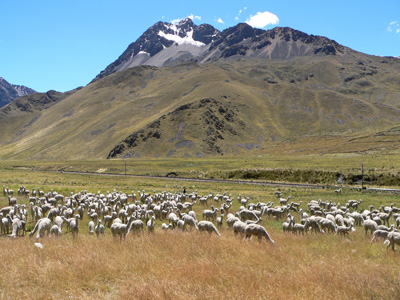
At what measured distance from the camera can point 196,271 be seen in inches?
373

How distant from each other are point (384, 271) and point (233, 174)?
2674 inches

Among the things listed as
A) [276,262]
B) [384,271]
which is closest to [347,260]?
[384,271]

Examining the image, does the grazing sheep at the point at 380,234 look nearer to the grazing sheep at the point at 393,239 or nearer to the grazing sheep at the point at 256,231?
the grazing sheep at the point at 393,239

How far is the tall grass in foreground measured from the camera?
325 inches

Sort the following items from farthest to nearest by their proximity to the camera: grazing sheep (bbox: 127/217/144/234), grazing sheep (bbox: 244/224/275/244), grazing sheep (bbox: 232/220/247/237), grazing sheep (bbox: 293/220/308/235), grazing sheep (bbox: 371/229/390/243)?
grazing sheep (bbox: 293/220/308/235) < grazing sheep (bbox: 127/217/144/234) < grazing sheep (bbox: 232/220/247/237) < grazing sheep (bbox: 371/229/390/243) < grazing sheep (bbox: 244/224/275/244)

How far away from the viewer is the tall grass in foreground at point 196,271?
27.1 feet

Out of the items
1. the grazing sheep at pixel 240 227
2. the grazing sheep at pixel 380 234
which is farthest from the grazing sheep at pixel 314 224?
the grazing sheep at pixel 240 227

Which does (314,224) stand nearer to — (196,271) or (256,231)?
(256,231)

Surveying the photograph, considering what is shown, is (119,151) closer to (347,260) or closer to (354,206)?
(354,206)

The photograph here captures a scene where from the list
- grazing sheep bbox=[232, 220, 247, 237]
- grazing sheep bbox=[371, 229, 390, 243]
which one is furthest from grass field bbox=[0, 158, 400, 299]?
grazing sheep bbox=[232, 220, 247, 237]

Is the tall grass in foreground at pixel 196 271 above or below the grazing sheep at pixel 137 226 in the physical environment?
above

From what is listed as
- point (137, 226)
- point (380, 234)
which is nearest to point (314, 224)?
point (380, 234)

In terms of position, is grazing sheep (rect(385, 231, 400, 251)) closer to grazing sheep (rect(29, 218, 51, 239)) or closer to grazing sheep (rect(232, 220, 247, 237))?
grazing sheep (rect(232, 220, 247, 237))

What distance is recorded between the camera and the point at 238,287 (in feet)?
28.0
